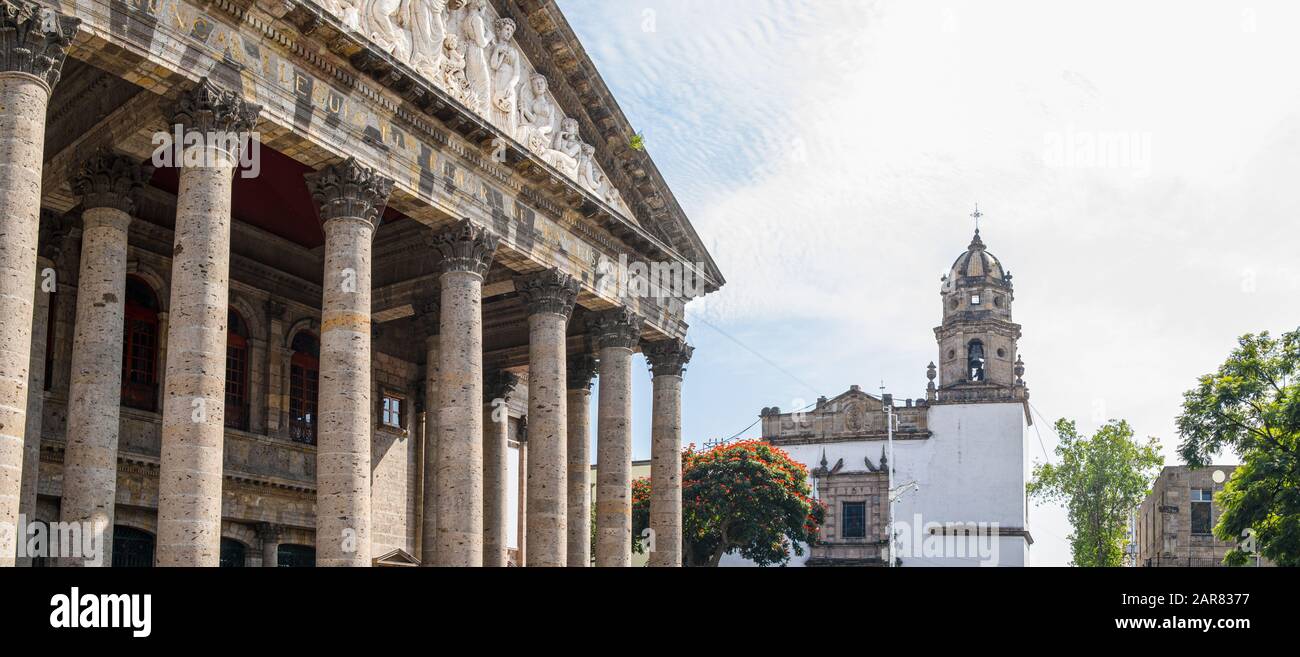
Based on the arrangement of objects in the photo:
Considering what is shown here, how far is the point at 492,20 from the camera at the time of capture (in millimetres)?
24547

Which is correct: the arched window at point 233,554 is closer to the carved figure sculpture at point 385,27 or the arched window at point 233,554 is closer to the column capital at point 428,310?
the column capital at point 428,310

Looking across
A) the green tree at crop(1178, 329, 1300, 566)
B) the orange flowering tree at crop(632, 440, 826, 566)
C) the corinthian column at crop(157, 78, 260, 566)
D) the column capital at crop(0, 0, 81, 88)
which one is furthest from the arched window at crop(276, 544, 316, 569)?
the orange flowering tree at crop(632, 440, 826, 566)

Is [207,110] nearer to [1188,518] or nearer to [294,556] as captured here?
[294,556]

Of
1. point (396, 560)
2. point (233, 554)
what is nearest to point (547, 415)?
point (396, 560)

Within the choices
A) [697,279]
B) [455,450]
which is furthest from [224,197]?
[697,279]

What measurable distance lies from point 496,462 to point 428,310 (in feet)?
15.2

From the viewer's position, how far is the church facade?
73062 mm

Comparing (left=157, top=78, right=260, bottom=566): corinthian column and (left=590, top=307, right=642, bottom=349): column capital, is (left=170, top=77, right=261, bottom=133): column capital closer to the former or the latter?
(left=157, top=78, right=260, bottom=566): corinthian column

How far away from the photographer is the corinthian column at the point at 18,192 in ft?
47.3

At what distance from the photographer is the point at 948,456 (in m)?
74.4

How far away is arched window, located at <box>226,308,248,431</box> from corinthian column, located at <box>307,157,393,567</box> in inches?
288

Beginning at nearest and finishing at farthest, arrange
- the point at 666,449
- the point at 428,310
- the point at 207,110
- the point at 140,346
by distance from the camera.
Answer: the point at 207,110
the point at 140,346
the point at 428,310
the point at 666,449

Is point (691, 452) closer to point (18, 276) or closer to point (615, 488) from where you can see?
point (615, 488)

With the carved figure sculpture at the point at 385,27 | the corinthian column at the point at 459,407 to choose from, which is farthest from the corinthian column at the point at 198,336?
the corinthian column at the point at 459,407
